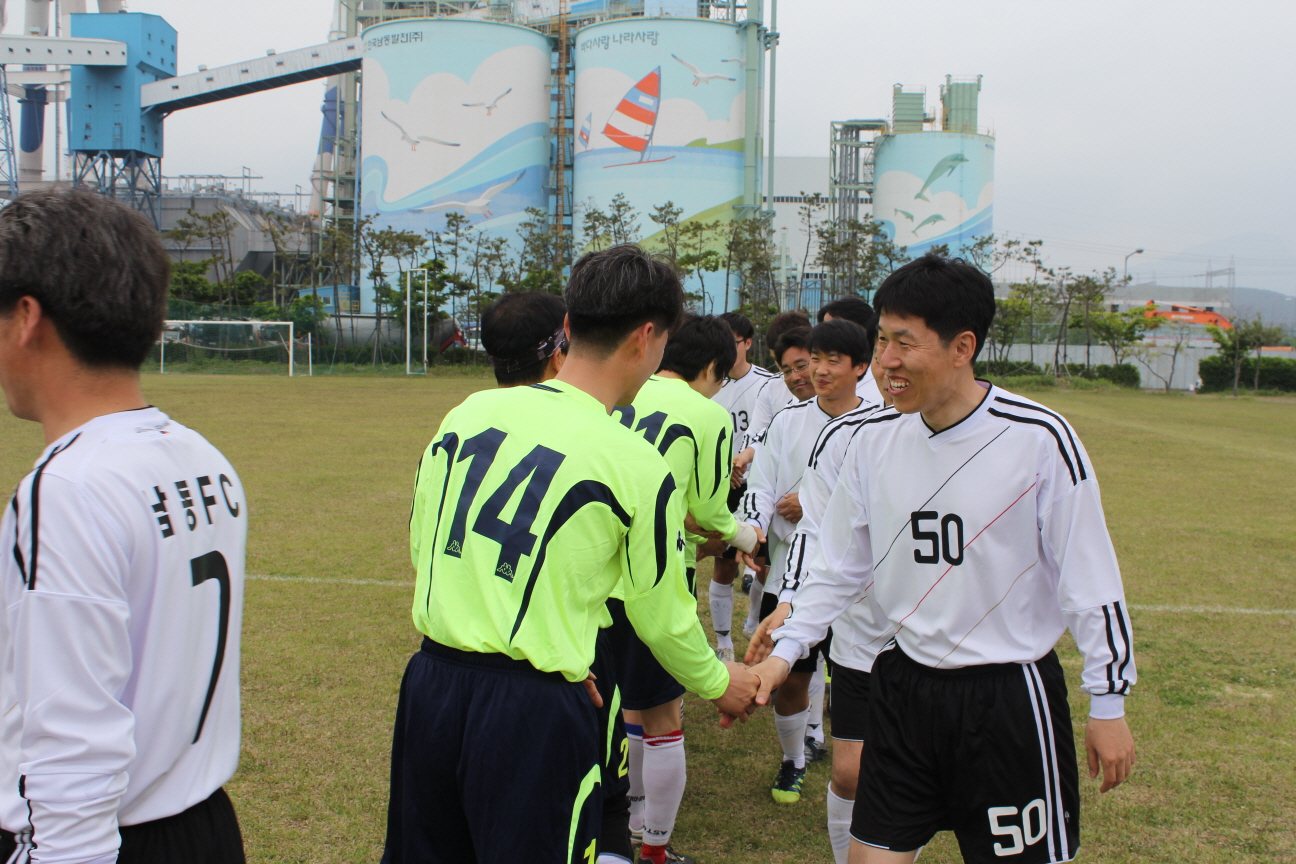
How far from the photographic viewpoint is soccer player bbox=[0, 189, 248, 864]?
4.59ft

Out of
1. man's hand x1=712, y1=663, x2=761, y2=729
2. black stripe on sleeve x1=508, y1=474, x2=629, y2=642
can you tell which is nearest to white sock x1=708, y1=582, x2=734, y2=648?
man's hand x1=712, y1=663, x2=761, y2=729

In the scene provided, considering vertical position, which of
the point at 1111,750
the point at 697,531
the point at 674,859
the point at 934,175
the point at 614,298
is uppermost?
the point at 934,175

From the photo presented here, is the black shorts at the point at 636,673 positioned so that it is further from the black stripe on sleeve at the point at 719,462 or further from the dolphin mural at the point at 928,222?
the dolphin mural at the point at 928,222

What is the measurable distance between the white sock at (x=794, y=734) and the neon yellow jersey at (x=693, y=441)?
0.97 metres

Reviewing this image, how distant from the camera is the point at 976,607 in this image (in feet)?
8.22

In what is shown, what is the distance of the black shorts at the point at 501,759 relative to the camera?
212 centimetres

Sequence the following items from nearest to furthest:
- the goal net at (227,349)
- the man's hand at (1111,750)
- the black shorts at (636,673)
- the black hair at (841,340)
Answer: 1. the man's hand at (1111,750)
2. the black shorts at (636,673)
3. the black hair at (841,340)
4. the goal net at (227,349)

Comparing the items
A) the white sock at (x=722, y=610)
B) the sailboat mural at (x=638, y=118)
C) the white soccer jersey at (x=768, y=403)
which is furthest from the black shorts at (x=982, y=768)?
the sailboat mural at (x=638, y=118)

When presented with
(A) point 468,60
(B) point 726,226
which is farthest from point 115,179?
(B) point 726,226

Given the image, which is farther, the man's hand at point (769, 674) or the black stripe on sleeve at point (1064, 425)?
the man's hand at point (769, 674)

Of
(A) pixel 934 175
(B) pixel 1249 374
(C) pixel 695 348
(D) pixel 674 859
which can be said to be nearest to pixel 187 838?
(D) pixel 674 859

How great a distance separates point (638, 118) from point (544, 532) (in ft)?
180

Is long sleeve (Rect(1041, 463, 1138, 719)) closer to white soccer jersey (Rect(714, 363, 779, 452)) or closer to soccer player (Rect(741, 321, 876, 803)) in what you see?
soccer player (Rect(741, 321, 876, 803))

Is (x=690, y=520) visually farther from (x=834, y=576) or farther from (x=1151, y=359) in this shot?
(x=1151, y=359)
